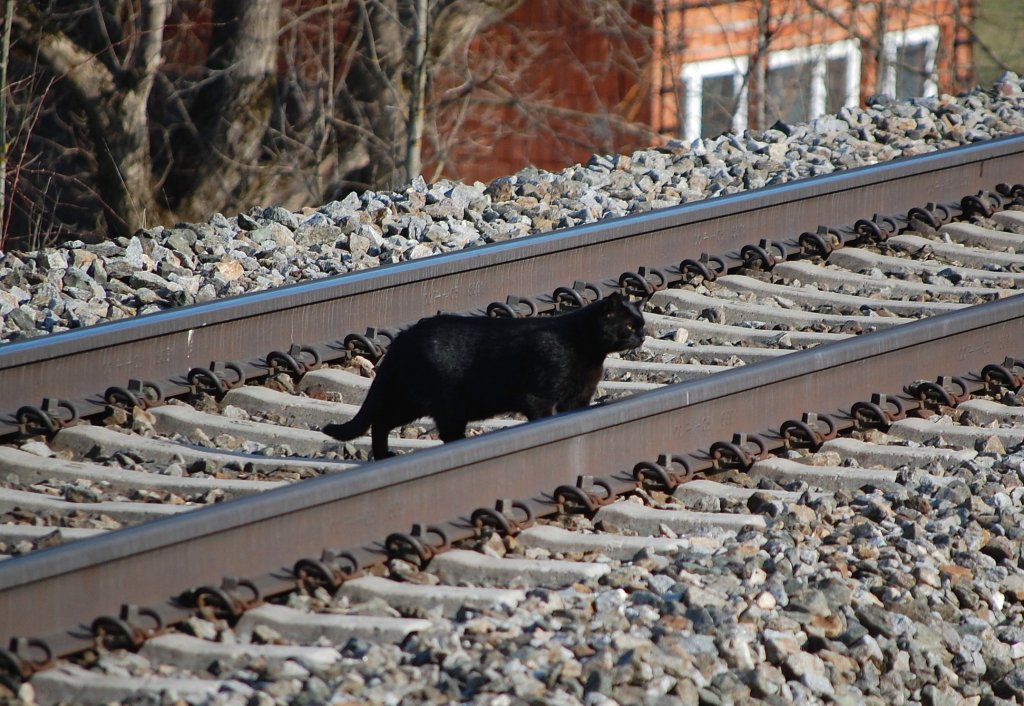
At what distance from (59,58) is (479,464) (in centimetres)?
1046

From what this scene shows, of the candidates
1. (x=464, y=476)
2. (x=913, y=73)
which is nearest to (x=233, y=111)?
(x=913, y=73)

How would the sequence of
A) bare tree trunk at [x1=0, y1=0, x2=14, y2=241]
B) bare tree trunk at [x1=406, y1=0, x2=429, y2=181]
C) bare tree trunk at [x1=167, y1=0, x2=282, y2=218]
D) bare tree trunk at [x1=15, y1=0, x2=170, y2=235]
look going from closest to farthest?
bare tree trunk at [x1=0, y1=0, x2=14, y2=241], bare tree trunk at [x1=406, y1=0, x2=429, y2=181], bare tree trunk at [x1=15, y1=0, x2=170, y2=235], bare tree trunk at [x1=167, y1=0, x2=282, y2=218]

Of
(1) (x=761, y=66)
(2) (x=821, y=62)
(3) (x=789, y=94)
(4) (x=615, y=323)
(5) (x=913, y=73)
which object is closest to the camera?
(4) (x=615, y=323)

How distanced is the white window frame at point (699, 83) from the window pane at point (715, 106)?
0.24 feet

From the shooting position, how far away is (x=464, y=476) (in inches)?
155

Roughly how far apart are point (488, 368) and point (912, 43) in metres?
14.6

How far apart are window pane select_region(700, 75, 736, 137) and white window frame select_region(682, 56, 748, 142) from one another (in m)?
0.07

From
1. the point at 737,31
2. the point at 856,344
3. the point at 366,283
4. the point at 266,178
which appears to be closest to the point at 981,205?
the point at 856,344

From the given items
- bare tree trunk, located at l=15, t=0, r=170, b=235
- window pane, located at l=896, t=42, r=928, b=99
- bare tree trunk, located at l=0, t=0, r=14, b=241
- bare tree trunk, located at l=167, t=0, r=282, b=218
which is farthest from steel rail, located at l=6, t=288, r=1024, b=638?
window pane, located at l=896, t=42, r=928, b=99

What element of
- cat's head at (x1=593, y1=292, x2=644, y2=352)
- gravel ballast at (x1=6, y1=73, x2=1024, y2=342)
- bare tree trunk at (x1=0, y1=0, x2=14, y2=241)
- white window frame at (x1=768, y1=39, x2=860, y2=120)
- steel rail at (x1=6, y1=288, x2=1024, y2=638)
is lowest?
steel rail at (x1=6, y1=288, x2=1024, y2=638)

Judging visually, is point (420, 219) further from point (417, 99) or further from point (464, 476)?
point (417, 99)

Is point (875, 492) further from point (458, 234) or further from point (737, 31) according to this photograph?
point (737, 31)

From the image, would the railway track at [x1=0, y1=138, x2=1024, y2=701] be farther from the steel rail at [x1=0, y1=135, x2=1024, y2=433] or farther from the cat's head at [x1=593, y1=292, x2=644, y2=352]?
the cat's head at [x1=593, y1=292, x2=644, y2=352]

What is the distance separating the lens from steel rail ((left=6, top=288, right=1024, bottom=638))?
10.9 ft
